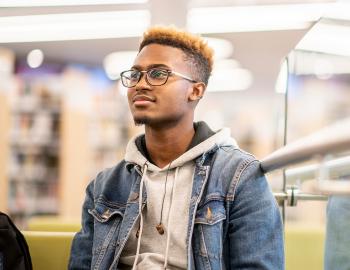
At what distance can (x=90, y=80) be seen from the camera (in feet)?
21.0

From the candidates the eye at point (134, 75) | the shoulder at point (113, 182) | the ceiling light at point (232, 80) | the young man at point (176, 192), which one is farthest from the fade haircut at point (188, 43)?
the ceiling light at point (232, 80)

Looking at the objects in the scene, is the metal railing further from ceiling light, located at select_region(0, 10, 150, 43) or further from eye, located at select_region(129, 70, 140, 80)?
ceiling light, located at select_region(0, 10, 150, 43)

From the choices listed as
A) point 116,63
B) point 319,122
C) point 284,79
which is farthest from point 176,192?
point 116,63

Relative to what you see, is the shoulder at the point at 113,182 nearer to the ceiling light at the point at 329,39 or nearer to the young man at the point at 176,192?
the young man at the point at 176,192

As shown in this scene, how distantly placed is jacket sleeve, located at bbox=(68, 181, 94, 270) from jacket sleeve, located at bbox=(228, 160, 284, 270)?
0.42 metres

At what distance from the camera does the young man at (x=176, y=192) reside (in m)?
1.27

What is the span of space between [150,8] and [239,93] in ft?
13.0

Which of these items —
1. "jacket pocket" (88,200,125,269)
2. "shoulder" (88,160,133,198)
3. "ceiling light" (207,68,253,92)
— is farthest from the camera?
"ceiling light" (207,68,253,92)

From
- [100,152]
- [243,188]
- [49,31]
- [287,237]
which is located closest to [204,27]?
[49,31]

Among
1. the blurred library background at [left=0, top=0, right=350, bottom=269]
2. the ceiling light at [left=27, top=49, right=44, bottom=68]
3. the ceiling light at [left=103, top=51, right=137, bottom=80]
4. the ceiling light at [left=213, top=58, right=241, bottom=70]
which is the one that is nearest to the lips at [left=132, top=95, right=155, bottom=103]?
the blurred library background at [left=0, top=0, right=350, bottom=269]

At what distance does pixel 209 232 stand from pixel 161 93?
0.41m

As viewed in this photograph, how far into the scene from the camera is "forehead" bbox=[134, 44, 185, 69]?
1484 millimetres

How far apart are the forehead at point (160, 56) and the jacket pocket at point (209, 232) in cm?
44

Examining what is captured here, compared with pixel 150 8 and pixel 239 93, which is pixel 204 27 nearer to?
pixel 150 8
